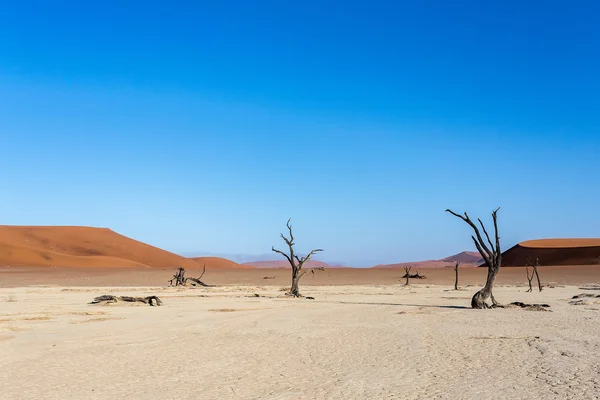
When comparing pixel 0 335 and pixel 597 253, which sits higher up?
pixel 597 253

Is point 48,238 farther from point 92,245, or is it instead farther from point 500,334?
point 500,334

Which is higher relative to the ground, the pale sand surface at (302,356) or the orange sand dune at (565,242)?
the orange sand dune at (565,242)

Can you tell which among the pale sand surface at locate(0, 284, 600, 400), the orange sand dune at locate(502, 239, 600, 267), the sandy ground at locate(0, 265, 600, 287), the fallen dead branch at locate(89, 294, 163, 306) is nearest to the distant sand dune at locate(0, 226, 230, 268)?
the sandy ground at locate(0, 265, 600, 287)

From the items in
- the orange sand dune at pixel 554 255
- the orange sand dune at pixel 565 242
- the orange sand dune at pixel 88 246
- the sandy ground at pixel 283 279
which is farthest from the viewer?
the orange sand dune at pixel 565 242

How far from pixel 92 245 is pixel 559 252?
86.1 metres

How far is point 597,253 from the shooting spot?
83562mm

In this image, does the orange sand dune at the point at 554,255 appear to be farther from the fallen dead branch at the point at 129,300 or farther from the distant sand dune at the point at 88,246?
the fallen dead branch at the point at 129,300

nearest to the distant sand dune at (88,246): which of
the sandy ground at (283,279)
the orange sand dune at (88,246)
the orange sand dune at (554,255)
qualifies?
the orange sand dune at (88,246)

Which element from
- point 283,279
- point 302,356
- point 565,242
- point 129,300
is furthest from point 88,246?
point 302,356

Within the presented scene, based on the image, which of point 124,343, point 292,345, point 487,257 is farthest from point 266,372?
point 487,257

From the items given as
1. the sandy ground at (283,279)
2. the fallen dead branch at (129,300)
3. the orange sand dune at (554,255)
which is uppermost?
the orange sand dune at (554,255)

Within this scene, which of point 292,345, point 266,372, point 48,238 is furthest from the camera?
point 48,238

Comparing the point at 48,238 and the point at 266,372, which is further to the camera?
the point at 48,238

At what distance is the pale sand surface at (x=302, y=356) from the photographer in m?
8.25
